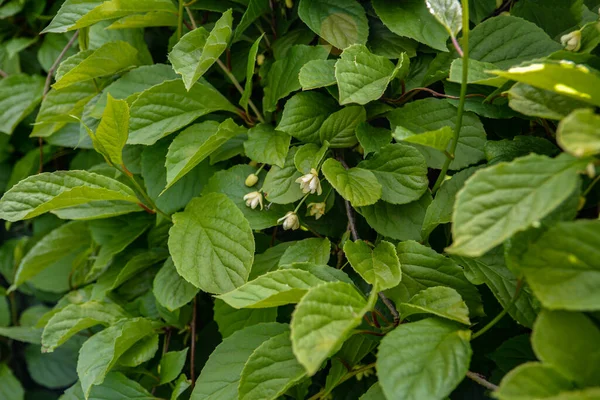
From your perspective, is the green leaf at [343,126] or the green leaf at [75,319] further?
the green leaf at [75,319]

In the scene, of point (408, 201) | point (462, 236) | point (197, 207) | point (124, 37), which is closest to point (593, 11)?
point (408, 201)

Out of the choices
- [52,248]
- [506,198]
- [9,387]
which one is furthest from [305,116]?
[9,387]

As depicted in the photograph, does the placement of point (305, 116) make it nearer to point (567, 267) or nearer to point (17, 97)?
point (567, 267)

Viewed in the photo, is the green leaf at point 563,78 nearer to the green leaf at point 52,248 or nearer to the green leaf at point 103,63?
the green leaf at point 103,63

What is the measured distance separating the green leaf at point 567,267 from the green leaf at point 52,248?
963mm

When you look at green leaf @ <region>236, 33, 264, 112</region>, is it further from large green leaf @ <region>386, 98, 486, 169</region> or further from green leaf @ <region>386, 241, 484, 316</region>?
green leaf @ <region>386, 241, 484, 316</region>

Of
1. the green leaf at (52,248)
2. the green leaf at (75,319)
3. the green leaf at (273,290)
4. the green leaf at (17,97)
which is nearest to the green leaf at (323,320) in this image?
the green leaf at (273,290)

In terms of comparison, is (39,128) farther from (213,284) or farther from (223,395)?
(223,395)

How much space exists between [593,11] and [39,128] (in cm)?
103

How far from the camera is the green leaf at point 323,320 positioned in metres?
0.51

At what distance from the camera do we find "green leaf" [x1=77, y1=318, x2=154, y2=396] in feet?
2.73

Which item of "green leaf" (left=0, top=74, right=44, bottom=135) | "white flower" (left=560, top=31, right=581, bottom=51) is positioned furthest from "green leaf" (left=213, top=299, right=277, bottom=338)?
"green leaf" (left=0, top=74, right=44, bottom=135)

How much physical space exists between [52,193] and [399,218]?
0.51 meters

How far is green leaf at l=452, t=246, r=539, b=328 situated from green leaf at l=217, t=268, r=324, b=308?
0.64 feet
